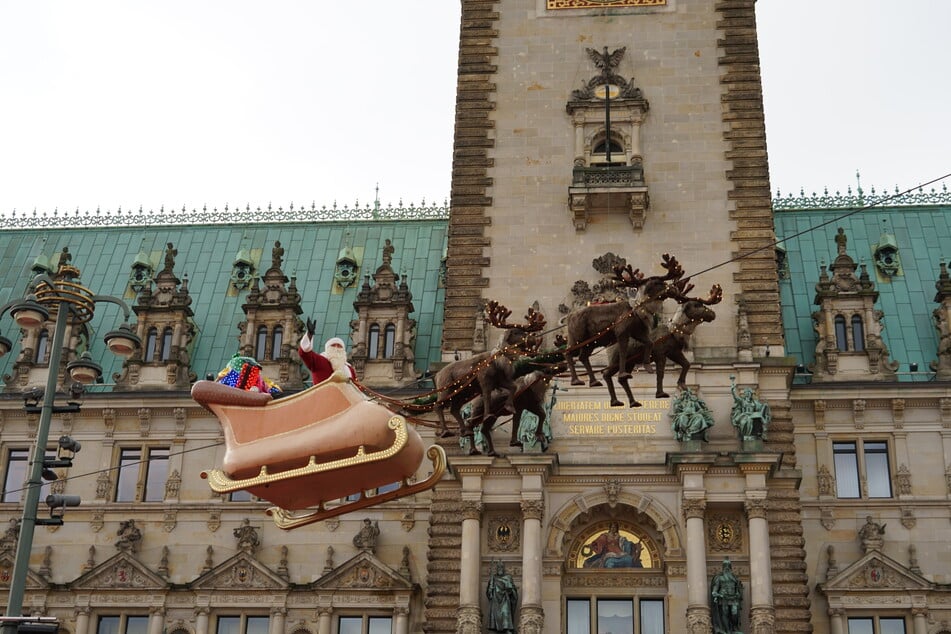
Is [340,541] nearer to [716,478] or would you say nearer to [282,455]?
[716,478]

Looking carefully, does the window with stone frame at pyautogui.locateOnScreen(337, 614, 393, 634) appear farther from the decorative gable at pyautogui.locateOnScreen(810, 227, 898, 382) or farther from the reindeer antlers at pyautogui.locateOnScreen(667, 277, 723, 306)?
the reindeer antlers at pyautogui.locateOnScreen(667, 277, 723, 306)

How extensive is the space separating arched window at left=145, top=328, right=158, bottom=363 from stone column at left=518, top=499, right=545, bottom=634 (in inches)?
527

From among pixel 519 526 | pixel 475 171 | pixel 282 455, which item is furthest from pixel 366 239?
pixel 282 455

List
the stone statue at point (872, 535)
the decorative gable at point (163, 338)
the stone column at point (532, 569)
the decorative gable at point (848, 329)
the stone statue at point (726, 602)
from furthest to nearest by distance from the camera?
the decorative gable at point (163, 338) < the decorative gable at point (848, 329) < the stone statue at point (872, 535) < the stone column at point (532, 569) < the stone statue at point (726, 602)

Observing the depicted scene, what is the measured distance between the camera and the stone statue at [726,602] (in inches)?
1261

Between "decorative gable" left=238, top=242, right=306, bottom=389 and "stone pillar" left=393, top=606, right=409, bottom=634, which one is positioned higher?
"decorative gable" left=238, top=242, right=306, bottom=389

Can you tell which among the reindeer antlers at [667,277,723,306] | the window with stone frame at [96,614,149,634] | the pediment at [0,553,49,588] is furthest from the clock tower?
the reindeer antlers at [667,277,723,306]

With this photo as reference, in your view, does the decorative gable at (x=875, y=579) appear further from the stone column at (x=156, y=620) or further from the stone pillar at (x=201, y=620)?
the stone column at (x=156, y=620)

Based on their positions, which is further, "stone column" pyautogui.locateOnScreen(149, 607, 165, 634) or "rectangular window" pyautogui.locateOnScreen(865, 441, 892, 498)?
"rectangular window" pyautogui.locateOnScreen(865, 441, 892, 498)

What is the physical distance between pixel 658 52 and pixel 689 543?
14.7m

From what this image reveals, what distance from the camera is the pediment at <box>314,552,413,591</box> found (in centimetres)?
3581

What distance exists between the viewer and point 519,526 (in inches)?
1341

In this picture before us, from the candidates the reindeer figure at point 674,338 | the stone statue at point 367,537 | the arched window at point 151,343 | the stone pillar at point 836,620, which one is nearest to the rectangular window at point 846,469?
the stone pillar at point 836,620

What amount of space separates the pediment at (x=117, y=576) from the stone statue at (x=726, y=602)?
49.0ft
